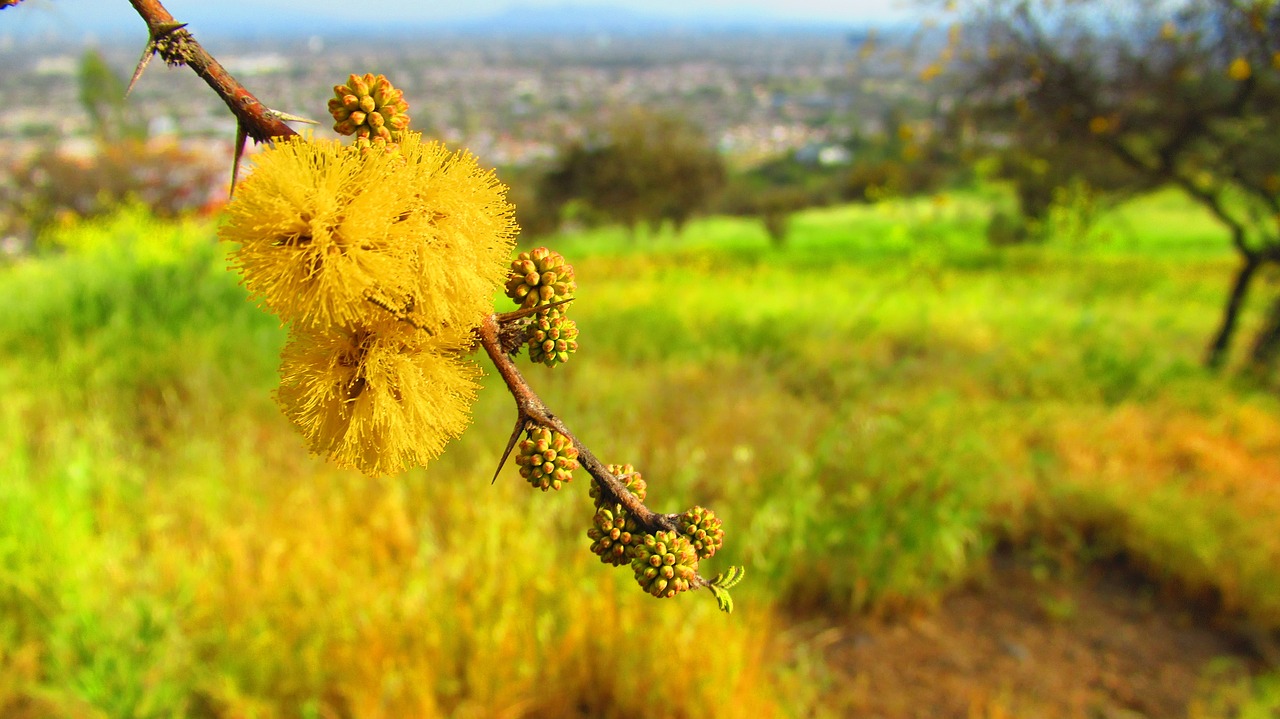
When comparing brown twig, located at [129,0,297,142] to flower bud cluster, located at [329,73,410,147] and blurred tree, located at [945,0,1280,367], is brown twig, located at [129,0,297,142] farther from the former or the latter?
blurred tree, located at [945,0,1280,367]

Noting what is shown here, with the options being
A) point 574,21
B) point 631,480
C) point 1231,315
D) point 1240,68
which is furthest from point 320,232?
point 574,21

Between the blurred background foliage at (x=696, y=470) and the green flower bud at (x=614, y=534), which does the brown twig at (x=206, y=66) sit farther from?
the blurred background foliage at (x=696, y=470)

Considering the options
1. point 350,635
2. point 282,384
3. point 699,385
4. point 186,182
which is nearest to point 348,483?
point 350,635

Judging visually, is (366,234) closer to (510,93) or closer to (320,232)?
(320,232)

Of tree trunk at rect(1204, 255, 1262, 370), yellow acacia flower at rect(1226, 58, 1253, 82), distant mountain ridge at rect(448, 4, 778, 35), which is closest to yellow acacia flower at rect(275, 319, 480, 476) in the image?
yellow acacia flower at rect(1226, 58, 1253, 82)

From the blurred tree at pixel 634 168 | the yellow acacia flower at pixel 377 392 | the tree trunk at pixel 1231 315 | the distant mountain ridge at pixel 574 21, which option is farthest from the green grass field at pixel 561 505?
the distant mountain ridge at pixel 574 21
